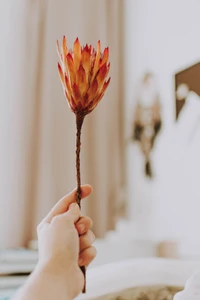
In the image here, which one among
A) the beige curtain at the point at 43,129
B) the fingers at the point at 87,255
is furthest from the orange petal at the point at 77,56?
the beige curtain at the point at 43,129

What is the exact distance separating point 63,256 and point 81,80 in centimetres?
31

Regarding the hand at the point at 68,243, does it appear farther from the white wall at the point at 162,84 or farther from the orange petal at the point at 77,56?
the white wall at the point at 162,84

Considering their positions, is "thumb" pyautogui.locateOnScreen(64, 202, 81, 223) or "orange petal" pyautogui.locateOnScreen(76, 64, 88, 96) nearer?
"orange petal" pyautogui.locateOnScreen(76, 64, 88, 96)

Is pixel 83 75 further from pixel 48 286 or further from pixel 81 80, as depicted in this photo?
pixel 48 286

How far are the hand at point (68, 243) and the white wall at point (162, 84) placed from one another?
97 cm

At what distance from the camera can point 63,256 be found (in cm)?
81

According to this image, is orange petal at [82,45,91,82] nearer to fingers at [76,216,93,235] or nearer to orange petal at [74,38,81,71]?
orange petal at [74,38,81,71]

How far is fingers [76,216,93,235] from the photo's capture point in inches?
32.4

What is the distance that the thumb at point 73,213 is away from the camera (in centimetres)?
81

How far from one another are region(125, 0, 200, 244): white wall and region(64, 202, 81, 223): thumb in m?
0.99

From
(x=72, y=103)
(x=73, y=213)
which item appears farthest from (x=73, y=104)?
(x=73, y=213)

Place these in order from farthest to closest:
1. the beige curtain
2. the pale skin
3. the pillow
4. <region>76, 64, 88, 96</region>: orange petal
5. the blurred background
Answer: the beige curtain, the blurred background, the pillow, the pale skin, <region>76, 64, 88, 96</region>: orange petal

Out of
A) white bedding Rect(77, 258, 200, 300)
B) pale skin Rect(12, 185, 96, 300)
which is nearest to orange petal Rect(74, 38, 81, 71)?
pale skin Rect(12, 185, 96, 300)

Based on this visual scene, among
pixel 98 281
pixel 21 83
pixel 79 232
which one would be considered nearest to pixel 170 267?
pixel 98 281
